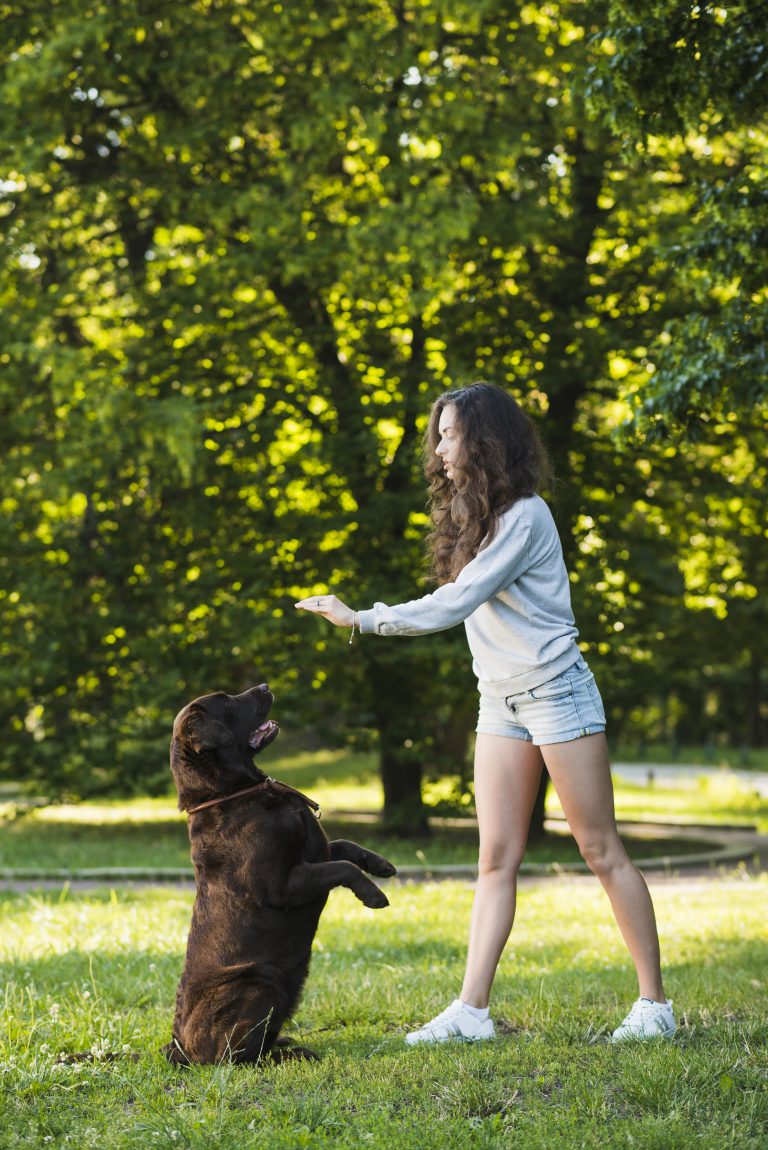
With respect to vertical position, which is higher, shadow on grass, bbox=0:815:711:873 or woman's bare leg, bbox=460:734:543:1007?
woman's bare leg, bbox=460:734:543:1007

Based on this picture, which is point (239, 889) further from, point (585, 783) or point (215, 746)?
point (585, 783)

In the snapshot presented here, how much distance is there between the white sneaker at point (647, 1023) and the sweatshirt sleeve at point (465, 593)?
1524mm

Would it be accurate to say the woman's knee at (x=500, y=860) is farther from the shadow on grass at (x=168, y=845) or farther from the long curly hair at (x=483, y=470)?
the shadow on grass at (x=168, y=845)

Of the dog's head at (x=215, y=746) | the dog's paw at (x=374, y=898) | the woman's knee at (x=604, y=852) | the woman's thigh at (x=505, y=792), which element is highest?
the dog's head at (x=215, y=746)

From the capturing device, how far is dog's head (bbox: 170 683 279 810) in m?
4.21

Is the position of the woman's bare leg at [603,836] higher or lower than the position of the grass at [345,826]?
higher

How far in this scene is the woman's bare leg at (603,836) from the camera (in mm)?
4324

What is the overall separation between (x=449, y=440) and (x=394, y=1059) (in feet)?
6.92

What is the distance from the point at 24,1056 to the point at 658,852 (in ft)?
37.6

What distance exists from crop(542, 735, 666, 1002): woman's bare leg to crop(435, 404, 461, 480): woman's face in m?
1.04

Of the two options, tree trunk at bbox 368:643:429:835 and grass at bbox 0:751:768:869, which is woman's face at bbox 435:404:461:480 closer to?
grass at bbox 0:751:768:869

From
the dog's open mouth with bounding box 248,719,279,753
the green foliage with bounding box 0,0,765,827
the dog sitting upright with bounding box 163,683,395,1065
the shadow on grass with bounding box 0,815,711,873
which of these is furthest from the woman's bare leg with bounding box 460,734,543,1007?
the green foliage with bounding box 0,0,765,827

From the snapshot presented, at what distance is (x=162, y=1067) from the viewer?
4.27 m

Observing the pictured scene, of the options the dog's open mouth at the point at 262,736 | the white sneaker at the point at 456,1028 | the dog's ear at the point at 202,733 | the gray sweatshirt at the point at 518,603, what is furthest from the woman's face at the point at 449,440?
the white sneaker at the point at 456,1028
